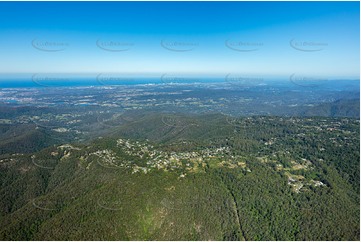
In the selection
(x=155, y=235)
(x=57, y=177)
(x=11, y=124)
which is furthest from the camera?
(x=11, y=124)

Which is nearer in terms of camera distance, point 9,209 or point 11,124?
point 9,209

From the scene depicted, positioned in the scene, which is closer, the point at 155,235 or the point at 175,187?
the point at 155,235

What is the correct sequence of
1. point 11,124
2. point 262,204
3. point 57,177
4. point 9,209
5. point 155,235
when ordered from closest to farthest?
point 155,235
point 262,204
point 9,209
point 57,177
point 11,124

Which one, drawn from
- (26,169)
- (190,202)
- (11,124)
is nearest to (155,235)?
(190,202)

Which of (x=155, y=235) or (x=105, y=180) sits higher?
(x=105, y=180)

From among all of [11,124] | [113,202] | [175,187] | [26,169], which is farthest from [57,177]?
[11,124]

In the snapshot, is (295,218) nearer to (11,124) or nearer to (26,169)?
(26,169)

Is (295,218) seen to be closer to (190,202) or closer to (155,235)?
(190,202)

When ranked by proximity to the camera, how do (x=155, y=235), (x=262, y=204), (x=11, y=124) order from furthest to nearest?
1. (x=11, y=124)
2. (x=262, y=204)
3. (x=155, y=235)

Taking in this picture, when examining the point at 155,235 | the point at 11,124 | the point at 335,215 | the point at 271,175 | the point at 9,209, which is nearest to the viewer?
the point at 155,235
